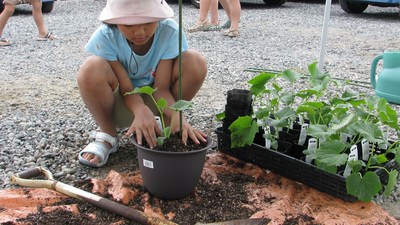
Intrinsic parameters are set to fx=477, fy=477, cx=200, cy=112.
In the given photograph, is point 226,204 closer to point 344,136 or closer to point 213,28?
point 344,136

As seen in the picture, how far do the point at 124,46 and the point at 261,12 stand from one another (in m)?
6.62

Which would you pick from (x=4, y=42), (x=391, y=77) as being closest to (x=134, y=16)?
(x=391, y=77)

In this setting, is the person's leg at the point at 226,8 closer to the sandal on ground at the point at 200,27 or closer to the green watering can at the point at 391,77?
the sandal on ground at the point at 200,27

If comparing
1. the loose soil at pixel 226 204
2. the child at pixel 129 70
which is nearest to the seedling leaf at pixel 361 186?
the loose soil at pixel 226 204

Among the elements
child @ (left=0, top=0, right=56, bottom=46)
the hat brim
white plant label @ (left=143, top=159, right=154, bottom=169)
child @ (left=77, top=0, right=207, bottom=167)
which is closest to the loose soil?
white plant label @ (left=143, top=159, right=154, bottom=169)

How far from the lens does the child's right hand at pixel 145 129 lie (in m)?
1.65

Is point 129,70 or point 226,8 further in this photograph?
point 226,8

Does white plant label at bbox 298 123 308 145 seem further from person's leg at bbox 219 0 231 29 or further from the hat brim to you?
person's leg at bbox 219 0 231 29

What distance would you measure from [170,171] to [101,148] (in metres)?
0.55

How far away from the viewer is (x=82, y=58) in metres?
4.43

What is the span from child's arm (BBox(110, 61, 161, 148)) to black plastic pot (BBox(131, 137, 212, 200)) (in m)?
0.04

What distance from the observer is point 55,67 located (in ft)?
13.3

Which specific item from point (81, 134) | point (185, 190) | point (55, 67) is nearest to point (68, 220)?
point (185, 190)

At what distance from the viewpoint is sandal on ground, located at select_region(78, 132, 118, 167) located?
2003mm
